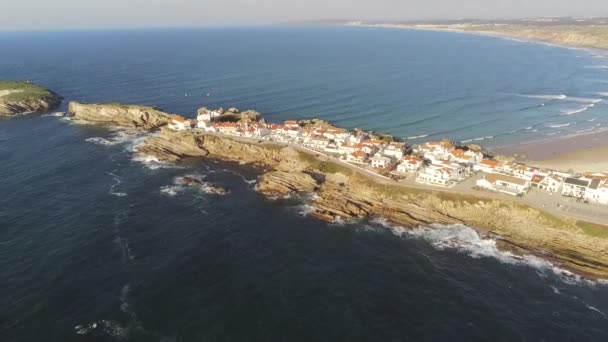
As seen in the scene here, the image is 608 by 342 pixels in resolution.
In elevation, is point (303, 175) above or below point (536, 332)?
above

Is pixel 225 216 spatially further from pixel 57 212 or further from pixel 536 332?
pixel 536 332

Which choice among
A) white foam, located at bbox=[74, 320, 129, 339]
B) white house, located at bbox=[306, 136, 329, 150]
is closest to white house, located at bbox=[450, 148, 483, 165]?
white house, located at bbox=[306, 136, 329, 150]

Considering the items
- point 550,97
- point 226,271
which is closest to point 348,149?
point 226,271

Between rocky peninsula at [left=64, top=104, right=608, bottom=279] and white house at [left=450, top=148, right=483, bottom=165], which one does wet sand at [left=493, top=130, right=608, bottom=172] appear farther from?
rocky peninsula at [left=64, top=104, right=608, bottom=279]

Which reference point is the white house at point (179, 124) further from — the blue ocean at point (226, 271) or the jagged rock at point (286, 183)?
the jagged rock at point (286, 183)

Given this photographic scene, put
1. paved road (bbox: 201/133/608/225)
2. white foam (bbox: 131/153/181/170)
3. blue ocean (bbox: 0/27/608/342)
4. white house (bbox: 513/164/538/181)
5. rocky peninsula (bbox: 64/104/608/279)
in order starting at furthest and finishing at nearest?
white foam (bbox: 131/153/181/170), white house (bbox: 513/164/538/181), paved road (bbox: 201/133/608/225), rocky peninsula (bbox: 64/104/608/279), blue ocean (bbox: 0/27/608/342)

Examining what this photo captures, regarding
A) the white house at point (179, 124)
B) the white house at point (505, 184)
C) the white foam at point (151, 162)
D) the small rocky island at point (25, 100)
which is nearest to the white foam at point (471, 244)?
the white house at point (505, 184)

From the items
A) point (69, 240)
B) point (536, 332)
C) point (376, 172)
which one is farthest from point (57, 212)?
point (536, 332)
